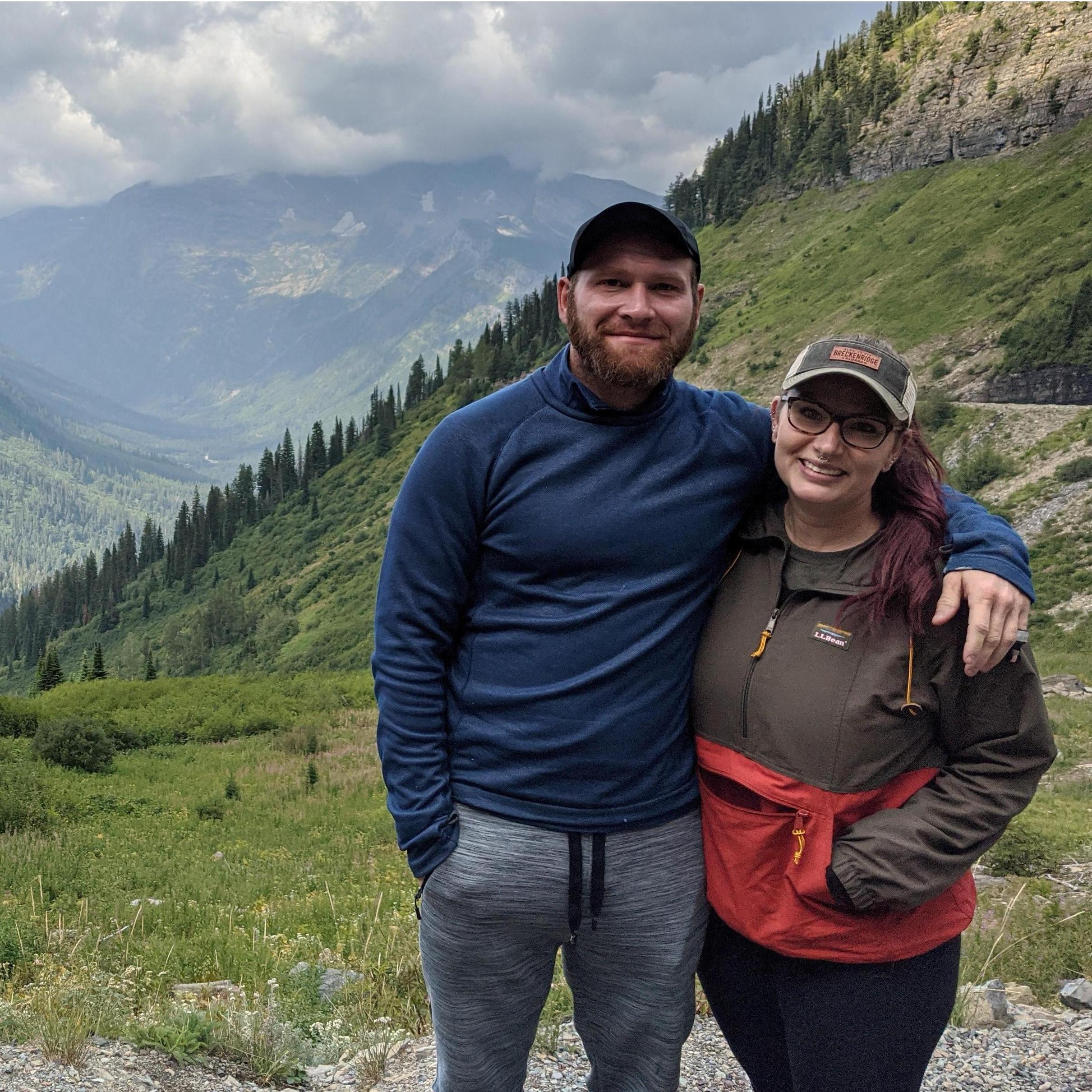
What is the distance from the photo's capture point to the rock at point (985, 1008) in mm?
4898

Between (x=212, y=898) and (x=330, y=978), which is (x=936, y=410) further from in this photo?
(x=330, y=978)

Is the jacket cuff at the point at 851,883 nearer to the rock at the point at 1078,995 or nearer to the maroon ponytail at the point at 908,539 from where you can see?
the maroon ponytail at the point at 908,539

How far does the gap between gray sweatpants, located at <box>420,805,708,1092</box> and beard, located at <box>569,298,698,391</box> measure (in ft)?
5.00

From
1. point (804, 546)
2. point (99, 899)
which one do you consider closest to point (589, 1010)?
point (804, 546)

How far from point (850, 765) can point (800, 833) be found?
0.28m

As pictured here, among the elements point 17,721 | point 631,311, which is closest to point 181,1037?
point 631,311

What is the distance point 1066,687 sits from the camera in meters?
21.4

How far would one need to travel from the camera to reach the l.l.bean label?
2768mm

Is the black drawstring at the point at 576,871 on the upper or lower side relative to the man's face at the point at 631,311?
lower

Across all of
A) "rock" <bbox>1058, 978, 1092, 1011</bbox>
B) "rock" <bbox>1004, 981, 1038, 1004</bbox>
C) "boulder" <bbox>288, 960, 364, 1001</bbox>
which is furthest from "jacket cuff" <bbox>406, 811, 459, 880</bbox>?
"rock" <bbox>1058, 978, 1092, 1011</bbox>

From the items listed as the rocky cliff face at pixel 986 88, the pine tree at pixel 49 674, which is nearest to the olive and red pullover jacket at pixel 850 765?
the pine tree at pixel 49 674

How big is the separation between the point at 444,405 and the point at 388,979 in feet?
390

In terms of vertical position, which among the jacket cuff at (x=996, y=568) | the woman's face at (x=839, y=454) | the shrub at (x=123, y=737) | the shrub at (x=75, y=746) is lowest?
the shrub at (x=123, y=737)

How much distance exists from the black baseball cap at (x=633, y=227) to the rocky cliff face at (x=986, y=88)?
95.3 metres
